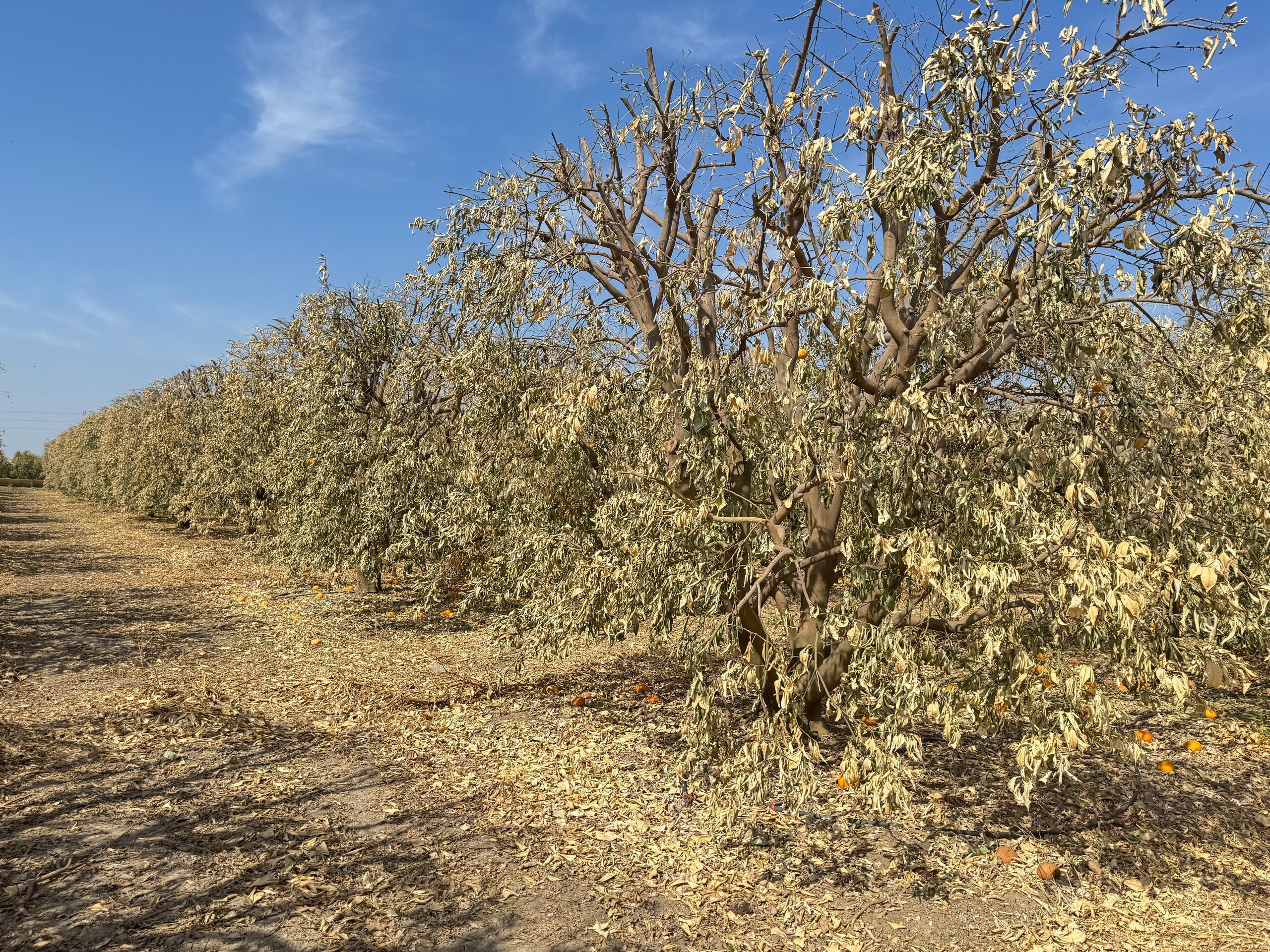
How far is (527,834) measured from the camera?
4.99 meters

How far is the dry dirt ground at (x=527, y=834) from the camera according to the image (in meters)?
3.96

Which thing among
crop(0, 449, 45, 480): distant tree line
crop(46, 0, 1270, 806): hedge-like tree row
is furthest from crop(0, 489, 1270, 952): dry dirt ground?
crop(0, 449, 45, 480): distant tree line

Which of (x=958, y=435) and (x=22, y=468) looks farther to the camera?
(x=22, y=468)

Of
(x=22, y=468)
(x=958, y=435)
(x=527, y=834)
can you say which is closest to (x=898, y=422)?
(x=958, y=435)

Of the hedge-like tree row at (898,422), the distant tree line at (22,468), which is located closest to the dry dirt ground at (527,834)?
the hedge-like tree row at (898,422)

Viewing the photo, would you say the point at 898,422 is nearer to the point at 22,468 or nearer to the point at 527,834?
the point at 527,834

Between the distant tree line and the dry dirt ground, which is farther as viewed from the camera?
the distant tree line

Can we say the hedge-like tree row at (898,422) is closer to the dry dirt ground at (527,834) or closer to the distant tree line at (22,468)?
the dry dirt ground at (527,834)

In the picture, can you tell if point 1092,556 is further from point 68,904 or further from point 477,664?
point 477,664

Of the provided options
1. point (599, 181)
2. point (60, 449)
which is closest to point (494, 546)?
point (599, 181)

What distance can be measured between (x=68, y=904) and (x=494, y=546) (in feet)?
14.6

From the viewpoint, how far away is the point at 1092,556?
3375mm

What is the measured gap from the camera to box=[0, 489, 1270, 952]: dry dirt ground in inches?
156

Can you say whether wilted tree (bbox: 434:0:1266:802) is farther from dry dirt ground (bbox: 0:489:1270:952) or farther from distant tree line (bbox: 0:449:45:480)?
distant tree line (bbox: 0:449:45:480)
